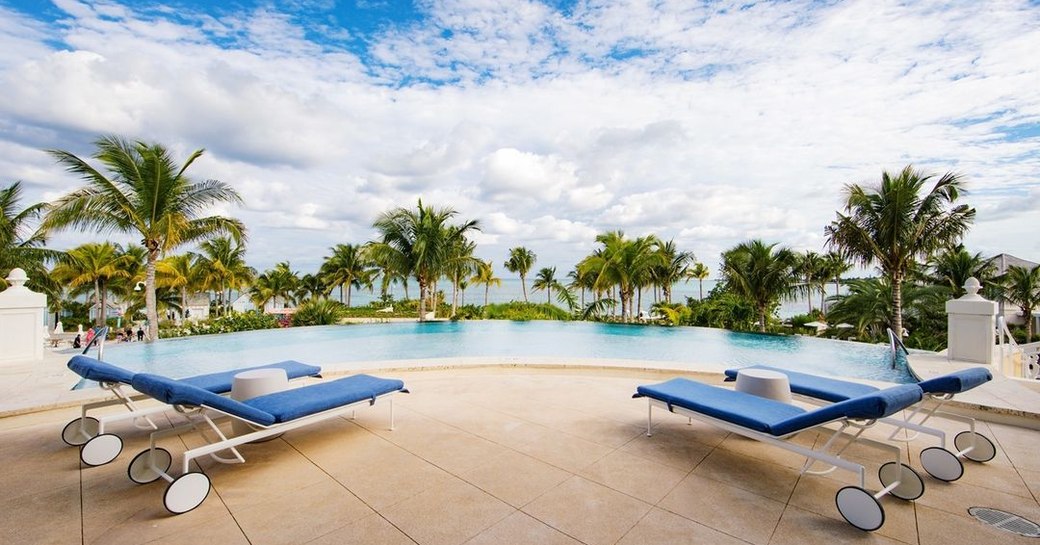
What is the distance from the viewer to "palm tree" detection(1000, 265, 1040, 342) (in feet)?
61.9

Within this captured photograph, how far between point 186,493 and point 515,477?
2.03 metres

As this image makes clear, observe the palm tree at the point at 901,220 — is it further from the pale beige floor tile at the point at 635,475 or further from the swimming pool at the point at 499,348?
the pale beige floor tile at the point at 635,475

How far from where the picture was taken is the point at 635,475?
3.01m

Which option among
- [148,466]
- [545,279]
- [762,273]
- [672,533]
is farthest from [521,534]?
[545,279]

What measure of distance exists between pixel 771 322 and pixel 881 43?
41.6 feet

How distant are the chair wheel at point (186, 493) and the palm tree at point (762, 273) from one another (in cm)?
1695

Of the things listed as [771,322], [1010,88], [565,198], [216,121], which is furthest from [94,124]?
[771,322]

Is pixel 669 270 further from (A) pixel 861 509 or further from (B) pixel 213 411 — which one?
(B) pixel 213 411

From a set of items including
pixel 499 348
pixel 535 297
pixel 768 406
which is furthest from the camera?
pixel 535 297

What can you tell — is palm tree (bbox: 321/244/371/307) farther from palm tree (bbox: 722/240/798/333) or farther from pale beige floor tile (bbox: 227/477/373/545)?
pale beige floor tile (bbox: 227/477/373/545)

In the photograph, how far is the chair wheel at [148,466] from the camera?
2852 millimetres

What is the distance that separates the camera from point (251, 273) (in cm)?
3306

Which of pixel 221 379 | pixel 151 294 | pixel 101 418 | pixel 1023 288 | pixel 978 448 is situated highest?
pixel 1023 288

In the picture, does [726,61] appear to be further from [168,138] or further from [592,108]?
[168,138]
